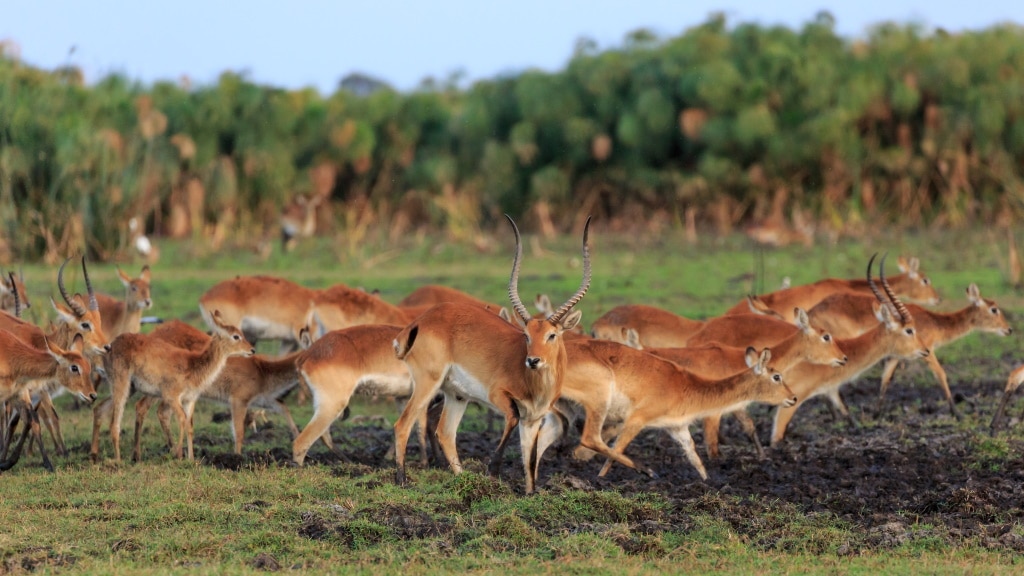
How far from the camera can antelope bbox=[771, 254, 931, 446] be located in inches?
386

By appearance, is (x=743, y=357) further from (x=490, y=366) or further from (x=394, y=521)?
(x=394, y=521)

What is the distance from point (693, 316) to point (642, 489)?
706cm

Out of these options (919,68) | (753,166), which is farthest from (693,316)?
(919,68)

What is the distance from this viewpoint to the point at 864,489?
7508mm

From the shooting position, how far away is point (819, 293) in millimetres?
12297

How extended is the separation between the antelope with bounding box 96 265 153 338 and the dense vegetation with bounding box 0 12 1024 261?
28.6ft

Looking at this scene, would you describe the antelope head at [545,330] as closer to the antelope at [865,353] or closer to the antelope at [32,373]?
the antelope at [865,353]

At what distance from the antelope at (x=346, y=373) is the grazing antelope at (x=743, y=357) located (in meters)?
1.73

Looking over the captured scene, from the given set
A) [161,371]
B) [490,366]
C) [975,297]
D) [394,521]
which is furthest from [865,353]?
[161,371]

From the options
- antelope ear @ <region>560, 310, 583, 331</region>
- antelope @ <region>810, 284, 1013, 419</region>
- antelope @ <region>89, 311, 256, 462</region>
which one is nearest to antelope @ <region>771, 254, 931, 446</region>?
antelope @ <region>810, 284, 1013, 419</region>

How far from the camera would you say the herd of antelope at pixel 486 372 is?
26.0 ft

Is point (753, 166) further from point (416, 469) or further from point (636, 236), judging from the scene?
point (416, 469)

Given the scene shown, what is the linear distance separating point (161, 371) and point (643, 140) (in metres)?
18.4

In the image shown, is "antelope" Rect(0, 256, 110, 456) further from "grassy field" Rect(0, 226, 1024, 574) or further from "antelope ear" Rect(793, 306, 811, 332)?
"antelope ear" Rect(793, 306, 811, 332)
